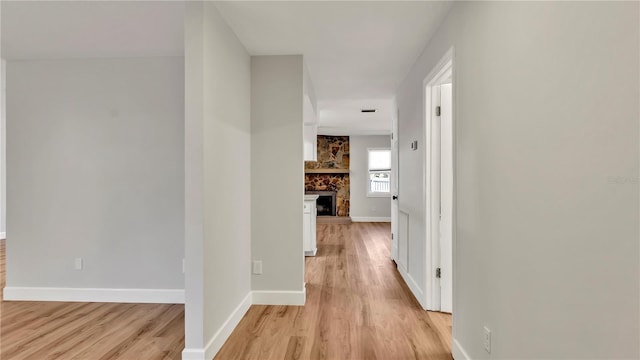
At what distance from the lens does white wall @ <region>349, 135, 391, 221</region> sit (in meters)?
9.41

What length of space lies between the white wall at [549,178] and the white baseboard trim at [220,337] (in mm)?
1559

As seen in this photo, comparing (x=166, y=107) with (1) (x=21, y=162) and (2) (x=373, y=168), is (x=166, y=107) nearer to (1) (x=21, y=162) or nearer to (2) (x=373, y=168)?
(1) (x=21, y=162)

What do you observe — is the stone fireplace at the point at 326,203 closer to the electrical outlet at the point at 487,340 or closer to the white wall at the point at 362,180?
the white wall at the point at 362,180

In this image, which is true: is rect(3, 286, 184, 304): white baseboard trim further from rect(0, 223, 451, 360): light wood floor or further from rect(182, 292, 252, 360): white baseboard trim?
rect(182, 292, 252, 360): white baseboard trim

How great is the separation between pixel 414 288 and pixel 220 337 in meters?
1.94

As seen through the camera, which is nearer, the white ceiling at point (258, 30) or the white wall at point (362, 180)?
the white ceiling at point (258, 30)

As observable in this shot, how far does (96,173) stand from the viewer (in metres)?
3.24

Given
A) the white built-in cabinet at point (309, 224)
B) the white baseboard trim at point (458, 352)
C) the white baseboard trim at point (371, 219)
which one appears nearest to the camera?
the white baseboard trim at point (458, 352)

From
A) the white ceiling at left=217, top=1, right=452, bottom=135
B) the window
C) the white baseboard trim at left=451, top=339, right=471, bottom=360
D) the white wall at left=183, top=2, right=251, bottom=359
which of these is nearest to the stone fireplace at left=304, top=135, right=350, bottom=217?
the window

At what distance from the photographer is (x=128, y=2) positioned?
2201mm

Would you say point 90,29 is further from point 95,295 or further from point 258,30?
point 95,295

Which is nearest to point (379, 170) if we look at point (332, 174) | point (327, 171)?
point (332, 174)

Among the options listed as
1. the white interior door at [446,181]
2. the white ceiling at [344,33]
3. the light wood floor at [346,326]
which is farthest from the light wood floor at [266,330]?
the white ceiling at [344,33]

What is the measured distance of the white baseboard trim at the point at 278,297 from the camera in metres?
3.15
